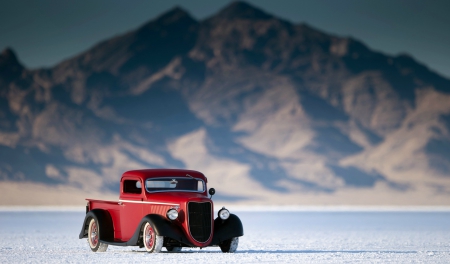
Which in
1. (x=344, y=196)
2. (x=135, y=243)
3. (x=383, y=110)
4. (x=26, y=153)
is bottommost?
(x=135, y=243)

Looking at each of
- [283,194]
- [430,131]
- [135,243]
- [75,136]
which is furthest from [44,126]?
[135,243]

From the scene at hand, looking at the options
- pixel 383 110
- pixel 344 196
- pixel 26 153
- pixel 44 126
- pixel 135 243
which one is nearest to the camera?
pixel 135 243

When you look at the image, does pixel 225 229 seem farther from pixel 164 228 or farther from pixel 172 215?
pixel 164 228

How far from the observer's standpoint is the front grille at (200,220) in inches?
773

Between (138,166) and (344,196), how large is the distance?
126ft

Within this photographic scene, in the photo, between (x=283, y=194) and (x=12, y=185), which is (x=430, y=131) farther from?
(x=12, y=185)

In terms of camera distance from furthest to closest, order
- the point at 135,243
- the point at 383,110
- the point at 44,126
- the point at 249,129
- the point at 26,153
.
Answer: the point at 383,110 < the point at 249,129 < the point at 44,126 < the point at 26,153 < the point at 135,243

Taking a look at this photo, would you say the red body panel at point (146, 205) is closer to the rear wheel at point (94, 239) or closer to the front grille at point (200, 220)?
the front grille at point (200, 220)

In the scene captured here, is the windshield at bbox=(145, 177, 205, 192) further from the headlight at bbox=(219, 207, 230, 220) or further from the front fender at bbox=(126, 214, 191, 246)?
the front fender at bbox=(126, 214, 191, 246)

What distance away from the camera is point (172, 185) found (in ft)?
68.7

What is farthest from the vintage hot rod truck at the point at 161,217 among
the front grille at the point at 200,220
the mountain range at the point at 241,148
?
the mountain range at the point at 241,148

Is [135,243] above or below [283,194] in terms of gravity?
below

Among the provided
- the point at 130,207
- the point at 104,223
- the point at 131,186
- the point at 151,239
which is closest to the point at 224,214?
the point at 151,239

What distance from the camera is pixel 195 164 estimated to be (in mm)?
158250
